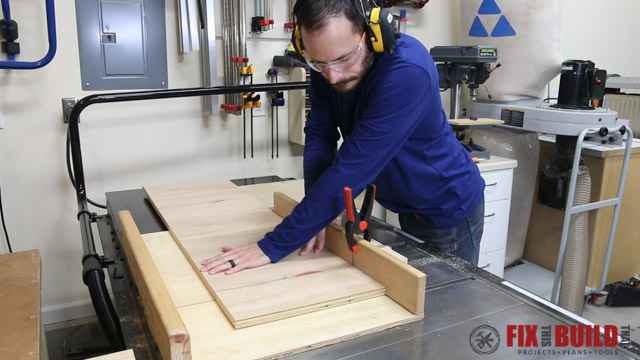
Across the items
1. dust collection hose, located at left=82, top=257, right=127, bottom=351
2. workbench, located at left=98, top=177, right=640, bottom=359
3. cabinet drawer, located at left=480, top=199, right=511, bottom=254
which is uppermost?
workbench, located at left=98, top=177, right=640, bottom=359

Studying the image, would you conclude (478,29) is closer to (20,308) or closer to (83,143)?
(83,143)

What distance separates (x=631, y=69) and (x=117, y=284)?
428 cm

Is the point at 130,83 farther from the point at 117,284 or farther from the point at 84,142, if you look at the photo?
the point at 117,284

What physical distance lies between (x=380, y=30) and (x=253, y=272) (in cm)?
59

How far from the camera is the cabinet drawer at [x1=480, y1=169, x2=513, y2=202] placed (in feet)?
7.73

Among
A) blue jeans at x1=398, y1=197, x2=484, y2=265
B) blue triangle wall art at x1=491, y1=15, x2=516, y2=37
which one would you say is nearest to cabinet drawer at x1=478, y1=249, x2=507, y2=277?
blue jeans at x1=398, y1=197, x2=484, y2=265

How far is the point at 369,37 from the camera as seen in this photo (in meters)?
1.06

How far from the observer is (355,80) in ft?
3.80

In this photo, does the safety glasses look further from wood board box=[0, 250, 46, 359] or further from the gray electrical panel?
the gray electrical panel

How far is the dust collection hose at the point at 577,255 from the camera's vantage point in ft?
7.61

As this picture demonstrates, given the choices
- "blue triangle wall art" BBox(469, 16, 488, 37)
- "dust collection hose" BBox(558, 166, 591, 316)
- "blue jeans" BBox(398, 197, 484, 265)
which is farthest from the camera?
"blue triangle wall art" BBox(469, 16, 488, 37)

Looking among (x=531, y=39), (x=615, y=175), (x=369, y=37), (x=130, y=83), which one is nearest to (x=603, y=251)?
(x=615, y=175)

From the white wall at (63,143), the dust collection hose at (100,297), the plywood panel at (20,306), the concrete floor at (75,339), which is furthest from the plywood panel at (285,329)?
the white wall at (63,143)

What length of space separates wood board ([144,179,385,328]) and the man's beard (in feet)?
1.36
